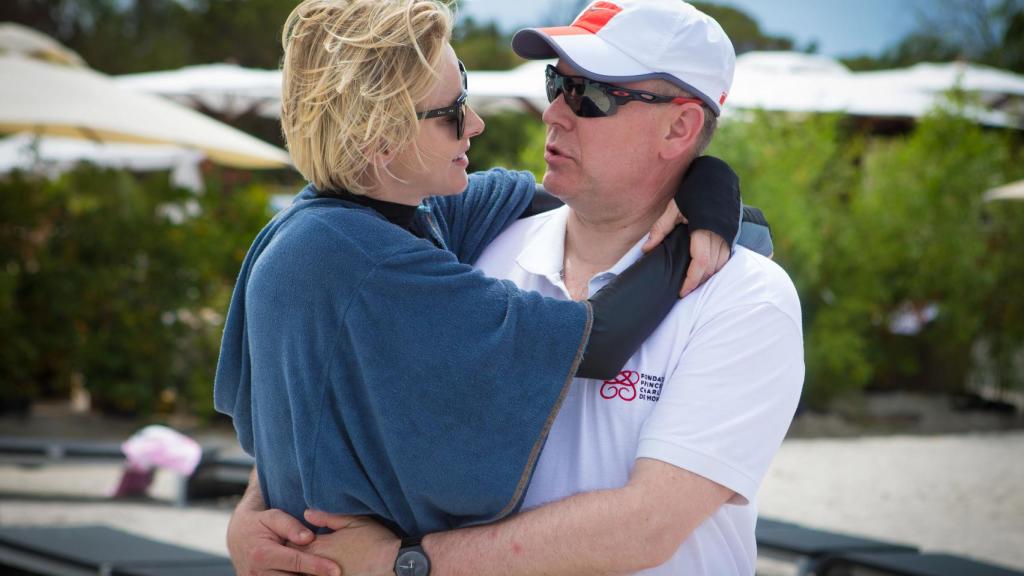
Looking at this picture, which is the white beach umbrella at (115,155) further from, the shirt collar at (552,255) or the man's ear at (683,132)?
the man's ear at (683,132)

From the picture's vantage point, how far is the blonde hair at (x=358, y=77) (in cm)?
201

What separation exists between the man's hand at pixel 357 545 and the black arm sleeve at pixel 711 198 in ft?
2.78

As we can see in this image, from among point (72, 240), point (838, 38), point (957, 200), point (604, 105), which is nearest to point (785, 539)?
point (604, 105)

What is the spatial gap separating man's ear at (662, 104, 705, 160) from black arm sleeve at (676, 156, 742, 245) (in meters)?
0.05

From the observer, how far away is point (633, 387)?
223cm

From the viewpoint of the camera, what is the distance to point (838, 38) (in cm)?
19775

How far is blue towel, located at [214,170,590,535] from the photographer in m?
1.94

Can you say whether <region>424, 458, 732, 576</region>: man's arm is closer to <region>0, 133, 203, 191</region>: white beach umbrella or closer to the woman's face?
the woman's face

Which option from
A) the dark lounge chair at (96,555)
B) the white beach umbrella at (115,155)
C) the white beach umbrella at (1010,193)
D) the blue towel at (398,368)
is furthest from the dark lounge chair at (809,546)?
the white beach umbrella at (115,155)

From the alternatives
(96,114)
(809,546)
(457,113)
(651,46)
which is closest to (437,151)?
(457,113)

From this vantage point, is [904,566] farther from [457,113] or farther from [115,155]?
[115,155]

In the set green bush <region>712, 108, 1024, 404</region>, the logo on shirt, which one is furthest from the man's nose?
green bush <region>712, 108, 1024, 404</region>

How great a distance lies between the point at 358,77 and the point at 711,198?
2.60 feet

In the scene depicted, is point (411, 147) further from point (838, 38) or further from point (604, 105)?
point (838, 38)
